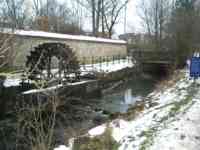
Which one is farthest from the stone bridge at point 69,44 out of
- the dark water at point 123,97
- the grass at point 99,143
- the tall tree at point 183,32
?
the tall tree at point 183,32

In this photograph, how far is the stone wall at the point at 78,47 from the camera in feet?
59.1

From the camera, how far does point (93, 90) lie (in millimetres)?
17047

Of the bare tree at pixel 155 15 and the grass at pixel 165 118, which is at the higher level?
the bare tree at pixel 155 15

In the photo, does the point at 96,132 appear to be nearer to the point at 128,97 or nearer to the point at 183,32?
the point at 128,97

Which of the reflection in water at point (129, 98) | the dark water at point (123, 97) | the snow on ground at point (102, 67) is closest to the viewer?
the dark water at point (123, 97)

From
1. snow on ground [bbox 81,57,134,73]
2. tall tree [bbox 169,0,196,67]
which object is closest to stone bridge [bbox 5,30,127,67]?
snow on ground [bbox 81,57,134,73]

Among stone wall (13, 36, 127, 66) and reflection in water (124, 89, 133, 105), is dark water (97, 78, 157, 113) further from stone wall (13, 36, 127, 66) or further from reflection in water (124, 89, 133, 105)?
stone wall (13, 36, 127, 66)

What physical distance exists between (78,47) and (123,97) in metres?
9.92

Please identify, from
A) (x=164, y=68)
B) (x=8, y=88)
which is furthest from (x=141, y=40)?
(x=8, y=88)

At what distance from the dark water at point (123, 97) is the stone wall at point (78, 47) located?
5869mm

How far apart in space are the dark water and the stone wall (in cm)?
587

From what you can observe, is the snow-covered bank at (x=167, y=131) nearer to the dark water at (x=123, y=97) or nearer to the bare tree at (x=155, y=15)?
the dark water at (x=123, y=97)

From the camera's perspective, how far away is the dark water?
13.8 meters

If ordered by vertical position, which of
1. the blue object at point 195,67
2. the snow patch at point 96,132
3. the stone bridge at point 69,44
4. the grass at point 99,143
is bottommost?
the snow patch at point 96,132
